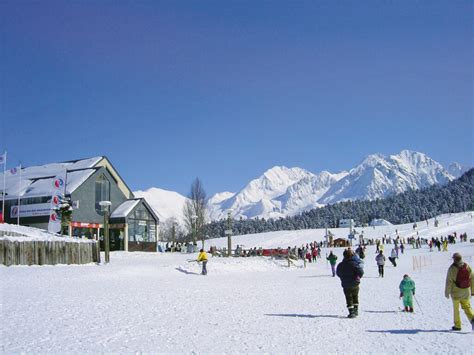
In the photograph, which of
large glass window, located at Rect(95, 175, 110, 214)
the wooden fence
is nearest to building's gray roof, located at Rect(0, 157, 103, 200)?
large glass window, located at Rect(95, 175, 110, 214)

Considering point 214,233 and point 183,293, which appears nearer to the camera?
point 183,293

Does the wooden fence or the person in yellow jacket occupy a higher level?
the wooden fence

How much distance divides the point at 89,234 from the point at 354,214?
484 feet

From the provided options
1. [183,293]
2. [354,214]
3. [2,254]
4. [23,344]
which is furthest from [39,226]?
[354,214]

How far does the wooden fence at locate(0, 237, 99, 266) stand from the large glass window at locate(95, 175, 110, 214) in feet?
61.1

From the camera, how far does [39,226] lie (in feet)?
138

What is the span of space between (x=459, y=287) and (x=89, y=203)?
3943 cm

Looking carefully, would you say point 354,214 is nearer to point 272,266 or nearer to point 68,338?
point 272,266

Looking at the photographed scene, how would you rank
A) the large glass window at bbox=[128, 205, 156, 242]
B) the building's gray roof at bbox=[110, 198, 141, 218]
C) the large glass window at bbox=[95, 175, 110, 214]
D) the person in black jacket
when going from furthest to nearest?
1. the large glass window at bbox=[128, 205, 156, 242]
2. the building's gray roof at bbox=[110, 198, 141, 218]
3. the large glass window at bbox=[95, 175, 110, 214]
4. the person in black jacket

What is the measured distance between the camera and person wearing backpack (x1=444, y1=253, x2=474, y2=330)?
9500 mm

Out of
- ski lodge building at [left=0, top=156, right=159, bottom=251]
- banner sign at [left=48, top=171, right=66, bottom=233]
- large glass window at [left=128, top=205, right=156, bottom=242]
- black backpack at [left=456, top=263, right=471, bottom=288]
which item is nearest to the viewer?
black backpack at [left=456, top=263, right=471, bottom=288]

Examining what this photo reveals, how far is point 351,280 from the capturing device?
11.6m

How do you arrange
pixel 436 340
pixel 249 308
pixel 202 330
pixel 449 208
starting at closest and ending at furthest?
pixel 436 340
pixel 202 330
pixel 249 308
pixel 449 208

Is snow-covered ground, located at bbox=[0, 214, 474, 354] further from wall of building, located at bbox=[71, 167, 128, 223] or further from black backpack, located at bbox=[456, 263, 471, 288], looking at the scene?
wall of building, located at bbox=[71, 167, 128, 223]
